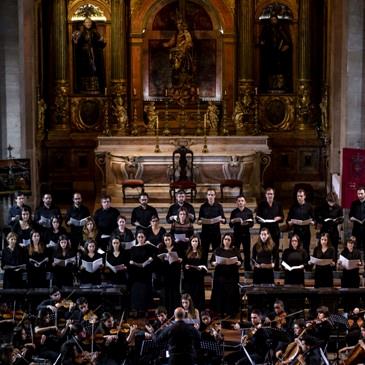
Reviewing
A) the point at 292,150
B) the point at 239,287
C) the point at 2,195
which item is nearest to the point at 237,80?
the point at 292,150

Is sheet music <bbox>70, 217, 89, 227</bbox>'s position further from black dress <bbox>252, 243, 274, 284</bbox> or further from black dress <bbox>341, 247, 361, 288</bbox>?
black dress <bbox>341, 247, 361, 288</bbox>

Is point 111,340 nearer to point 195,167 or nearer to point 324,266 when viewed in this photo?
point 324,266

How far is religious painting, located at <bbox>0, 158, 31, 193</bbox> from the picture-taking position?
19.3 metres

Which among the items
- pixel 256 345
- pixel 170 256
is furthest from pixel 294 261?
pixel 256 345

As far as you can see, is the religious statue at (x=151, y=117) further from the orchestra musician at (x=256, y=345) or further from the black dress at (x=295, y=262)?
the orchestra musician at (x=256, y=345)

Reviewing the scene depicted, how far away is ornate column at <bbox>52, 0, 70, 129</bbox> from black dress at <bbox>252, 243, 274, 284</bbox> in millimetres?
10307

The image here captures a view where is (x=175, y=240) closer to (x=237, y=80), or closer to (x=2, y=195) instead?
(x=2, y=195)

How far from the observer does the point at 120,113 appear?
25.6 m

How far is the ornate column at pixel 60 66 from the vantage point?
1012 inches

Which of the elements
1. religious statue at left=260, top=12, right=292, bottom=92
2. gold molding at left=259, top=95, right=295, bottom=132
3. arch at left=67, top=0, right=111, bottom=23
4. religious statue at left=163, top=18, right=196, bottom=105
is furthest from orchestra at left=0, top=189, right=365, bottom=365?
arch at left=67, top=0, right=111, bottom=23

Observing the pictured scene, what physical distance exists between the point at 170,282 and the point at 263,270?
1.39m

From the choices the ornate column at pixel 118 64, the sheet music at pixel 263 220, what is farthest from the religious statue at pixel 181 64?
the sheet music at pixel 263 220

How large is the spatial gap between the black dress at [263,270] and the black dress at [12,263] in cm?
341

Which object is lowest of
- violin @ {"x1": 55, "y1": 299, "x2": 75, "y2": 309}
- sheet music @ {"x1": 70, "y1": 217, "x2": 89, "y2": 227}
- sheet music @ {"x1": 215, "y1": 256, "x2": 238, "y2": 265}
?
violin @ {"x1": 55, "y1": 299, "x2": 75, "y2": 309}
